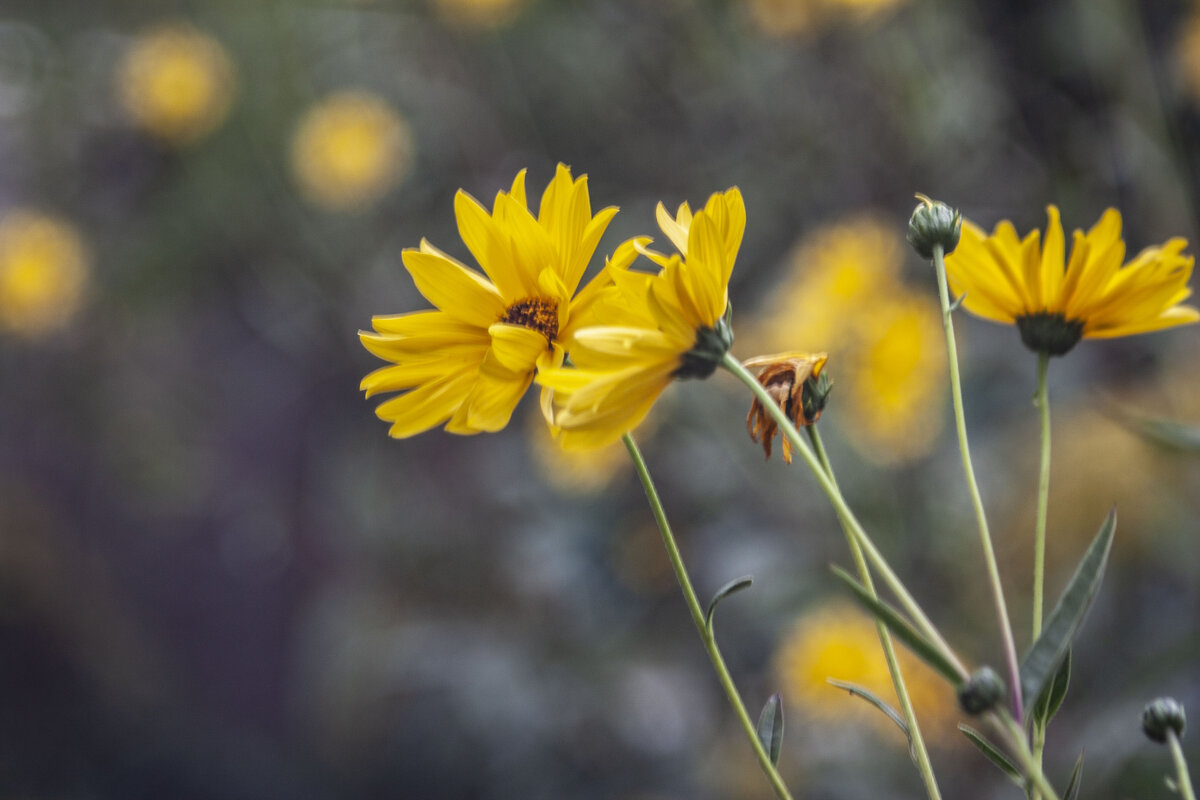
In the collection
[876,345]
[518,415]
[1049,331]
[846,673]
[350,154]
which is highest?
[350,154]

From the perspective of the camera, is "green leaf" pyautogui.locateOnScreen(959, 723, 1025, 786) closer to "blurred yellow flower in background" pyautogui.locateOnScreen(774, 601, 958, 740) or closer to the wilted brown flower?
the wilted brown flower

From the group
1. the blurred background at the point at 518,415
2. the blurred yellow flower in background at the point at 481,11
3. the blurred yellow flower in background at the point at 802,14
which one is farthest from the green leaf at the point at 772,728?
the blurred yellow flower in background at the point at 481,11

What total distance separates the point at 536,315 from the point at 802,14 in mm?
903

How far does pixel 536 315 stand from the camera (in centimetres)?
23

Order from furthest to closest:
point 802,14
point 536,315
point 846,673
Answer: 1. point 802,14
2. point 846,673
3. point 536,315

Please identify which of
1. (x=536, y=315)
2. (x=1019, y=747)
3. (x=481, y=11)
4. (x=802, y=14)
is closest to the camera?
(x=1019, y=747)

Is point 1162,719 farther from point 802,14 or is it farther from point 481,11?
point 481,11

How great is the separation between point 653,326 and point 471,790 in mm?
1102

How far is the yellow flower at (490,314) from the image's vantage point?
207mm

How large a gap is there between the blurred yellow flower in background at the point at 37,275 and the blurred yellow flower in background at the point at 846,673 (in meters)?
1.29

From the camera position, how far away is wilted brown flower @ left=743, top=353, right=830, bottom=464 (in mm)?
200

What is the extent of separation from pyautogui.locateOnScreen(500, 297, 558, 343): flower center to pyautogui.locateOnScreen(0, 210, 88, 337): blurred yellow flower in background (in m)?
1.49

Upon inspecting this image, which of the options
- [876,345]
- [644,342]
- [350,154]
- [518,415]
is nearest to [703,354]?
Answer: [644,342]

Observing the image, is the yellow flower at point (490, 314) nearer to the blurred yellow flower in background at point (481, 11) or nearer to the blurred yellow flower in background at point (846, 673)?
the blurred yellow flower in background at point (846, 673)
